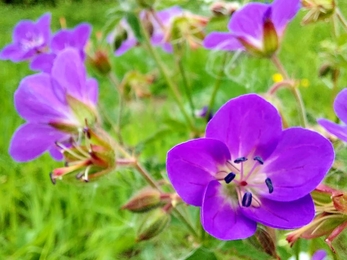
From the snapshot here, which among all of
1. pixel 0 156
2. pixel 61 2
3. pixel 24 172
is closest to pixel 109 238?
pixel 24 172

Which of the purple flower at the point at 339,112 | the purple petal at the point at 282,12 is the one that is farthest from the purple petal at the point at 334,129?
the purple petal at the point at 282,12

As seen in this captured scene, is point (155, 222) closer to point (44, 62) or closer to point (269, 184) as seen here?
point (269, 184)

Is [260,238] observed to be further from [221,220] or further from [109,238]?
[109,238]

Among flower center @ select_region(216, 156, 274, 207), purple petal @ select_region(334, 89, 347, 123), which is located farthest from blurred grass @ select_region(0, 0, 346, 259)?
purple petal @ select_region(334, 89, 347, 123)

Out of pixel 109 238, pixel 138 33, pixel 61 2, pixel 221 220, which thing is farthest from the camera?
pixel 61 2

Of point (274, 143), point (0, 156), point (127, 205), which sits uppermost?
point (274, 143)

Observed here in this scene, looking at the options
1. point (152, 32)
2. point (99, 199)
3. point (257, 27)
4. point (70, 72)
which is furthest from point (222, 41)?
point (99, 199)

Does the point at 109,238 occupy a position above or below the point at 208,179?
below

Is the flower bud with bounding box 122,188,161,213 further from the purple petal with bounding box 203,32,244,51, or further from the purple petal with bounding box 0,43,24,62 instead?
the purple petal with bounding box 0,43,24,62

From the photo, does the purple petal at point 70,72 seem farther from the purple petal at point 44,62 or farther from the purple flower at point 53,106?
the purple petal at point 44,62
